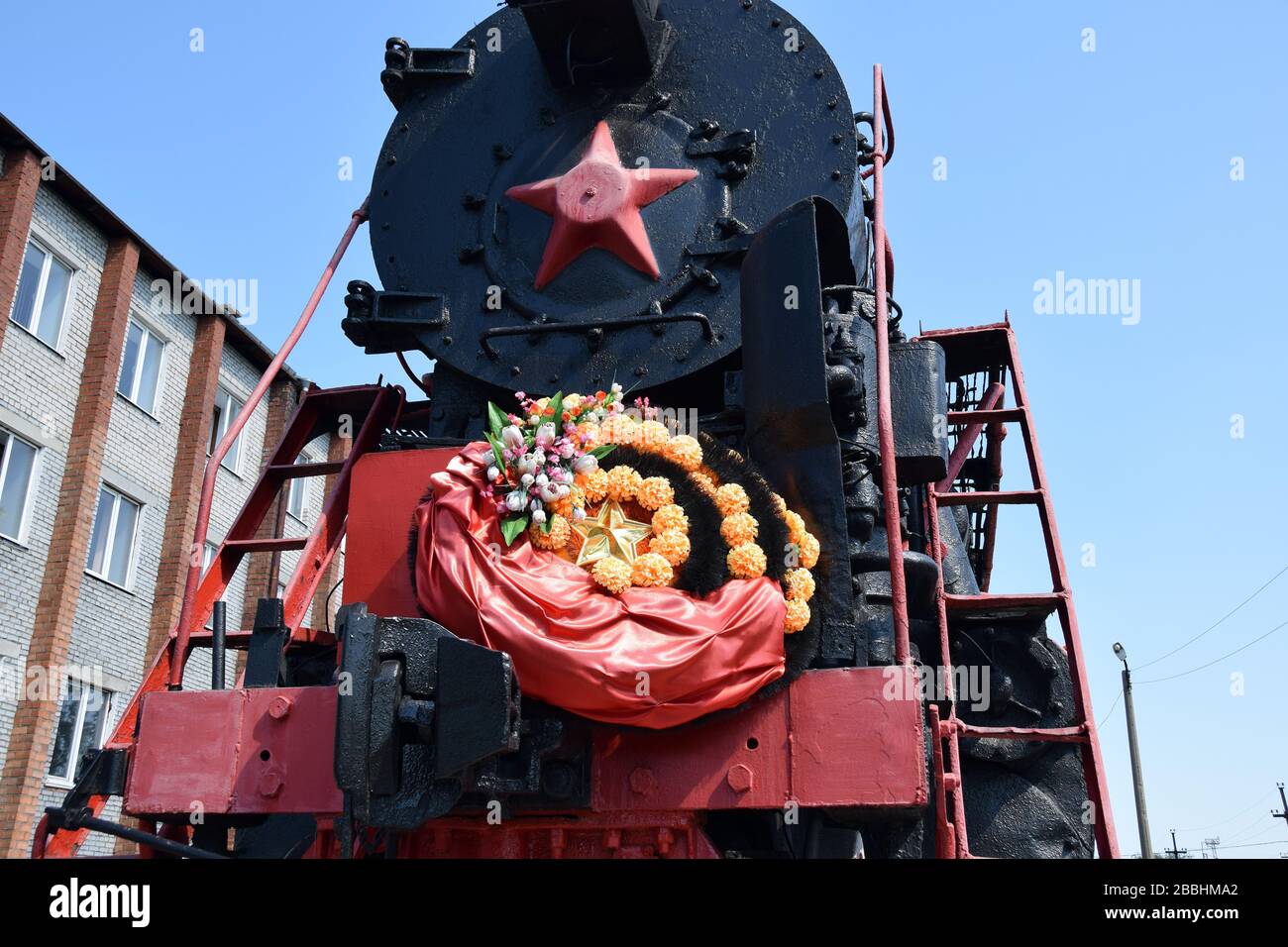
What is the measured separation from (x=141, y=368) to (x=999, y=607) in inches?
597

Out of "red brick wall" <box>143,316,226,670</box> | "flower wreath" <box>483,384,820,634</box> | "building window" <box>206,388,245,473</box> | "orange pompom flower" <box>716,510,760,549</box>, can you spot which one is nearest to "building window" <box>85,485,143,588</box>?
"red brick wall" <box>143,316,226,670</box>

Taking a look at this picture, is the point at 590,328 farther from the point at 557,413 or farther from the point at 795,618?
the point at 795,618

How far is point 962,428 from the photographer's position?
6.75m

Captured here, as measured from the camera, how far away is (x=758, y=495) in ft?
13.6

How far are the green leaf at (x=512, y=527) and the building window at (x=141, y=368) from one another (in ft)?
46.6

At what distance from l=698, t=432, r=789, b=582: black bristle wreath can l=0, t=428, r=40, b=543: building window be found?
41.8 feet

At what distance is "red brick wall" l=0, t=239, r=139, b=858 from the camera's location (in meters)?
13.6

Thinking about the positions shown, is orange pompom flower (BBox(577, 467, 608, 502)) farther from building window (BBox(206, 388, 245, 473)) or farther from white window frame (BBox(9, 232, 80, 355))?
building window (BBox(206, 388, 245, 473))

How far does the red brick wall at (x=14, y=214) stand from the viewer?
14.2m

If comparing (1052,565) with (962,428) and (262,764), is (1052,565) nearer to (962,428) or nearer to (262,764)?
(962,428)

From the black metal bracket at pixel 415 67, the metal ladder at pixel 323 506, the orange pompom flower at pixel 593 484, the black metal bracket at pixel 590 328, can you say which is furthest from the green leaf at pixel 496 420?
the black metal bracket at pixel 415 67

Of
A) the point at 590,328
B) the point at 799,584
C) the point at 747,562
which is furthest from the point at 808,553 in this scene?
the point at 590,328
